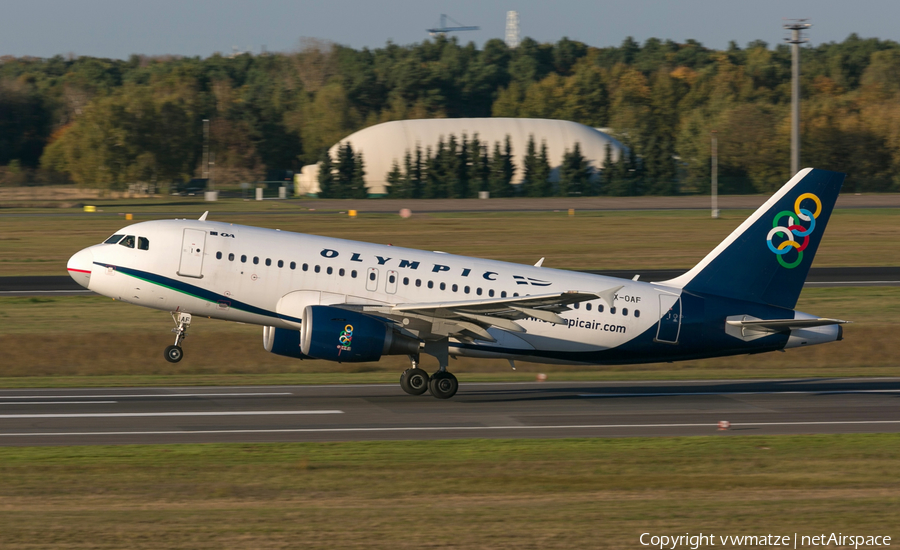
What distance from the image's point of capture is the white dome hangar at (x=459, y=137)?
465 ft

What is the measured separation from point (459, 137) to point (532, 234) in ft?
219

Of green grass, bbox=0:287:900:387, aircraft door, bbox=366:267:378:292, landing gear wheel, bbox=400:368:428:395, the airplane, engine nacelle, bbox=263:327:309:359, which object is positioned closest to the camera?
engine nacelle, bbox=263:327:309:359

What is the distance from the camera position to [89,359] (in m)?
34.2

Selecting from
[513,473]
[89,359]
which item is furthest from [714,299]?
[89,359]

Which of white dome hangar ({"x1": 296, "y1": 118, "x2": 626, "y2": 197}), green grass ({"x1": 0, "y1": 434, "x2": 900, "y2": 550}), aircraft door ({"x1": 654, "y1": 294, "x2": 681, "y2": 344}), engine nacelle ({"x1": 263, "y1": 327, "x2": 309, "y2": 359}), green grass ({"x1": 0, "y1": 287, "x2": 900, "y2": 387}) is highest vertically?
white dome hangar ({"x1": 296, "y1": 118, "x2": 626, "y2": 197})

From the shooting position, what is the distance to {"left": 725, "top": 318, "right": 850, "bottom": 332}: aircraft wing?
26797mm

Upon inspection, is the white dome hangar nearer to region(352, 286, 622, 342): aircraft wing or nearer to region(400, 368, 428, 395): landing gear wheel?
region(400, 368, 428, 395): landing gear wheel

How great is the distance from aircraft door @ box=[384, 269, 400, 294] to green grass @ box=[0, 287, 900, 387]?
5.10 meters

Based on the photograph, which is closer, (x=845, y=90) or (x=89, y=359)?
(x=89, y=359)

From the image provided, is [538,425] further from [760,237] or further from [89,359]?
[89,359]

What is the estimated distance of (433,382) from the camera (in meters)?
27.3

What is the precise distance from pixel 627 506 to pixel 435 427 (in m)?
7.72

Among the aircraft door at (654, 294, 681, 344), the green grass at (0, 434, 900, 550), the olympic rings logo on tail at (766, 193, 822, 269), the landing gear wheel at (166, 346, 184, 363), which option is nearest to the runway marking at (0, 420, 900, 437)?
the green grass at (0, 434, 900, 550)

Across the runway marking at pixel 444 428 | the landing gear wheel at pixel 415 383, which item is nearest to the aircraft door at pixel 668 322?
the runway marking at pixel 444 428
